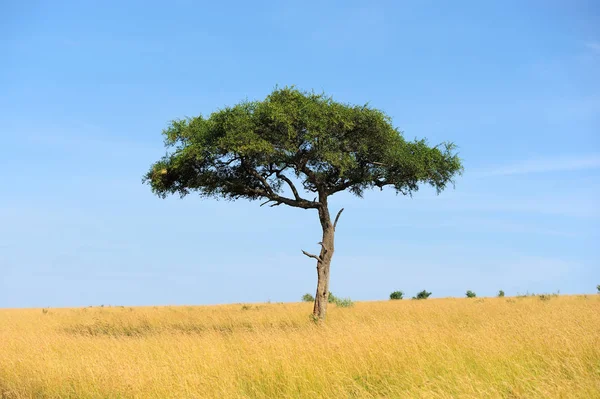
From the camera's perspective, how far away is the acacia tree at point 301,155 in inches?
840

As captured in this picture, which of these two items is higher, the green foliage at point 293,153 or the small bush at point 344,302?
the green foliage at point 293,153

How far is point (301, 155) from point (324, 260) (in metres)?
4.51

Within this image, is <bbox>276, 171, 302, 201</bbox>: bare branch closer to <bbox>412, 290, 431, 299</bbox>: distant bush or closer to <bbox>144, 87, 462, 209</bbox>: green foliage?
<bbox>144, 87, 462, 209</bbox>: green foliage

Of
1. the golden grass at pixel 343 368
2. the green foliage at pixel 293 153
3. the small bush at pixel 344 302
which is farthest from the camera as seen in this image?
the small bush at pixel 344 302

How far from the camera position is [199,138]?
22141 mm

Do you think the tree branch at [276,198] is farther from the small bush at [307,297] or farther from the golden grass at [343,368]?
the small bush at [307,297]

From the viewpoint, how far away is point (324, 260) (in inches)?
899

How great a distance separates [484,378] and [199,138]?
51.2 ft

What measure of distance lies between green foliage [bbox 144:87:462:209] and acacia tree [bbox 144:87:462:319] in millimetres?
41

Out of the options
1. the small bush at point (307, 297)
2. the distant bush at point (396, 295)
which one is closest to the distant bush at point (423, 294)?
the distant bush at point (396, 295)

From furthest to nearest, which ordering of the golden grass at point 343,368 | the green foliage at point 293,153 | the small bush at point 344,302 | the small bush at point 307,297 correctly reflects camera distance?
the small bush at point 307,297
the small bush at point 344,302
the green foliage at point 293,153
the golden grass at point 343,368

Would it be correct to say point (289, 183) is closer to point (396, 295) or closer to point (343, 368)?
point (343, 368)

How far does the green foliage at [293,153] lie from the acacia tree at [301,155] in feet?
0.14

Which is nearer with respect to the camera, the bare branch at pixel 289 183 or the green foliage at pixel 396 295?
the bare branch at pixel 289 183
